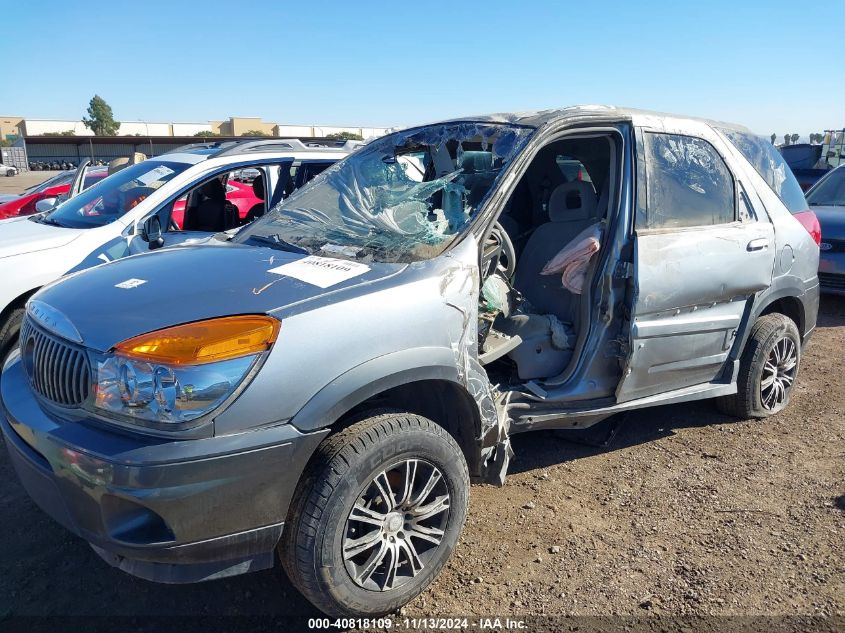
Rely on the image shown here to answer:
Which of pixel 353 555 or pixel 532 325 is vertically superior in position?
pixel 532 325

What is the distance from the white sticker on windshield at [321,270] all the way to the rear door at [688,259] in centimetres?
159

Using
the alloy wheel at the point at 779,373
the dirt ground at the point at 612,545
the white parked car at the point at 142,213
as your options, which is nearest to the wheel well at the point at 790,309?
the alloy wheel at the point at 779,373

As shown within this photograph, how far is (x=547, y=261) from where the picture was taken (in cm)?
407

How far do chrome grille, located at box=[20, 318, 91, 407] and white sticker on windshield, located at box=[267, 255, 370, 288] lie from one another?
79cm

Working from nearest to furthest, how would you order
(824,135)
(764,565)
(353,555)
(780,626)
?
(353,555)
(780,626)
(764,565)
(824,135)

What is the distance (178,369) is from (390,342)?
764mm

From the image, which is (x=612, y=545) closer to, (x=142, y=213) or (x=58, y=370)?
(x=58, y=370)

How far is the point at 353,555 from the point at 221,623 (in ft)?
2.09

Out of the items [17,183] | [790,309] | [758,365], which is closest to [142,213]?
[758,365]

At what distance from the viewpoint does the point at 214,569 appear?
7.52 feet

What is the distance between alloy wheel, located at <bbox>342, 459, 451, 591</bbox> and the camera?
99.0 inches

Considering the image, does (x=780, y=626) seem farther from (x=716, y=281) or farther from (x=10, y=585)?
(x=10, y=585)

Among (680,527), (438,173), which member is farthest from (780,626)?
(438,173)

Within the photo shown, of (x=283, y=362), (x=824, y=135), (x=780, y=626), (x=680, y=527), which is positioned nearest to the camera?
(x=283, y=362)
